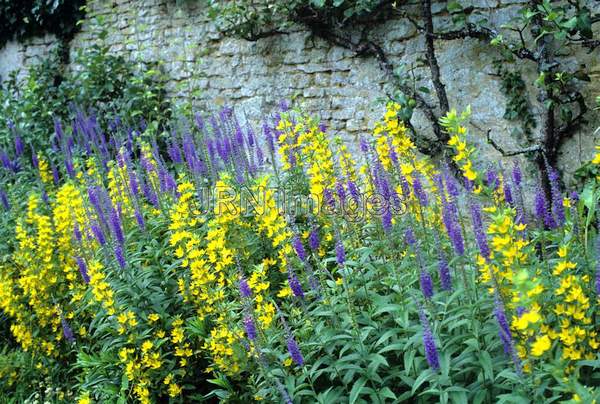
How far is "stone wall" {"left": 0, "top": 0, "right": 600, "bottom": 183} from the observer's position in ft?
16.4

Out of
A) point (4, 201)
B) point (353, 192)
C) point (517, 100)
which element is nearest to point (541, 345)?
point (353, 192)

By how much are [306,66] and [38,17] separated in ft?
17.2

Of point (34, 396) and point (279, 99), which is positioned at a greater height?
point (279, 99)

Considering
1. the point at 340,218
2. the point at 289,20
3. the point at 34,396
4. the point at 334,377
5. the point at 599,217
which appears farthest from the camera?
the point at 289,20

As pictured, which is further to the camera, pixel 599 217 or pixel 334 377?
pixel 334 377

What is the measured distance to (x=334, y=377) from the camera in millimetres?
2764

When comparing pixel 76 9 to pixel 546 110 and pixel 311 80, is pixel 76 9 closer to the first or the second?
pixel 311 80

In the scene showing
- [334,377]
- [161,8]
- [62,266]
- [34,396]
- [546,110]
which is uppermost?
[161,8]

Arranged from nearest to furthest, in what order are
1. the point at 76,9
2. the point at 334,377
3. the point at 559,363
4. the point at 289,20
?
the point at 559,363 < the point at 334,377 < the point at 289,20 < the point at 76,9

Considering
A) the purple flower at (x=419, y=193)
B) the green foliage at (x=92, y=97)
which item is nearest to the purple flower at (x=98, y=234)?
the purple flower at (x=419, y=193)

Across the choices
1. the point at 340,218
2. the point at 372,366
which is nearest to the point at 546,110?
the point at 340,218

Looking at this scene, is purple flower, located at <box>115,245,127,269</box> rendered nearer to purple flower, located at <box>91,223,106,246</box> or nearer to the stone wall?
purple flower, located at <box>91,223,106,246</box>

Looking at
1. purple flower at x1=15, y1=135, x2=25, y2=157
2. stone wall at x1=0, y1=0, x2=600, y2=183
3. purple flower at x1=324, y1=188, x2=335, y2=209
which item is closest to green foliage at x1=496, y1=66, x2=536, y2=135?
stone wall at x1=0, y1=0, x2=600, y2=183

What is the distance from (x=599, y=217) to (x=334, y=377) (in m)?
1.27
